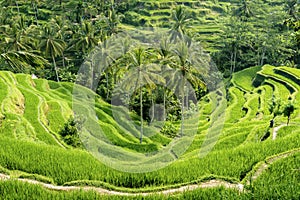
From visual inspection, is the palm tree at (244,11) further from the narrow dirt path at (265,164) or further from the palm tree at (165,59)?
the narrow dirt path at (265,164)

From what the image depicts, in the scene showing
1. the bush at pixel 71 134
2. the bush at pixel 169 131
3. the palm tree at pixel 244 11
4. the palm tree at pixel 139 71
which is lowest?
the bush at pixel 169 131

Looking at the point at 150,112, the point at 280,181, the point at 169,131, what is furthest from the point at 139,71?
the point at 280,181

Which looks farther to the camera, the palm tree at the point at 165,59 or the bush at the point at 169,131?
the bush at the point at 169,131

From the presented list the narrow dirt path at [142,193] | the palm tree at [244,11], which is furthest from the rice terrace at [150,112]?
the palm tree at [244,11]

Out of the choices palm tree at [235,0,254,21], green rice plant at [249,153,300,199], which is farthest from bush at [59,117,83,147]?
palm tree at [235,0,254,21]

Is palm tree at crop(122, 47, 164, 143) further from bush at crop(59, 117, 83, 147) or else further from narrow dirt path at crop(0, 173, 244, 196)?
narrow dirt path at crop(0, 173, 244, 196)

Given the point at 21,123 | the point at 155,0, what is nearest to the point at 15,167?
the point at 21,123

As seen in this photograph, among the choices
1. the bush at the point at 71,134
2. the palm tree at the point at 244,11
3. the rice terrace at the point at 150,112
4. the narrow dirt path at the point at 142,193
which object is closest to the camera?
the narrow dirt path at the point at 142,193

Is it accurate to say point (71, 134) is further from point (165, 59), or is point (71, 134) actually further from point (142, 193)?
point (142, 193)

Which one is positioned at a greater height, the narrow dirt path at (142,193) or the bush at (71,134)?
the narrow dirt path at (142,193)
